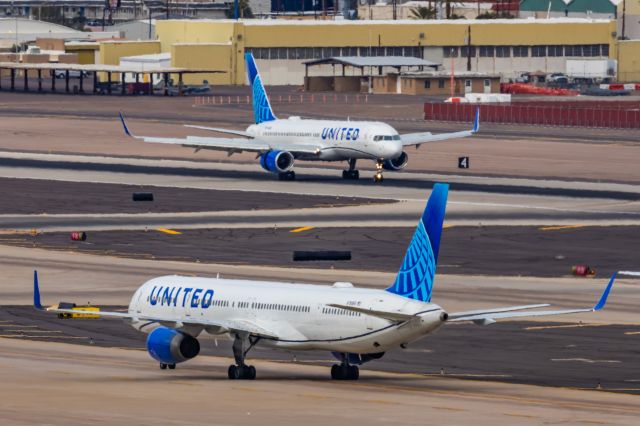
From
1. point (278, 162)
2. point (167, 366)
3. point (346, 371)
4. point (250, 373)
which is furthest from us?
point (278, 162)

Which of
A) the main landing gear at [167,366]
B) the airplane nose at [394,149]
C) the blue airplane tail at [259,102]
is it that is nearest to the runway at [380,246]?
the main landing gear at [167,366]

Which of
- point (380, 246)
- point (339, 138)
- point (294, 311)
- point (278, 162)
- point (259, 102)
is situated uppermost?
point (259, 102)

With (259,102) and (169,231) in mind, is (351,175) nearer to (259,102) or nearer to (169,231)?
(259,102)

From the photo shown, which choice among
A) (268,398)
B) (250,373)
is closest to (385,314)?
(268,398)

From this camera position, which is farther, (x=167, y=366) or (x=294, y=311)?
(x=167, y=366)

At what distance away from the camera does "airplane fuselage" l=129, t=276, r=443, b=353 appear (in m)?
48.9

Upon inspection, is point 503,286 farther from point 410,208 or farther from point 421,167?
A: point 421,167

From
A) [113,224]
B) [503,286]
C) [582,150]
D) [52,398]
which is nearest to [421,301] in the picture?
[52,398]

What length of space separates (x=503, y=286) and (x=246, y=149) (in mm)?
57003

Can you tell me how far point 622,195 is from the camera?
121m

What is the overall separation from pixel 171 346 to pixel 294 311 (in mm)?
4552

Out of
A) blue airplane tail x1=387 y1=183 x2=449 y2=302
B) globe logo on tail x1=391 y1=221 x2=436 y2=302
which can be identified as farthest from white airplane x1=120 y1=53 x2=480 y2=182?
blue airplane tail x1=387 y1=183 x2=449 y2=302

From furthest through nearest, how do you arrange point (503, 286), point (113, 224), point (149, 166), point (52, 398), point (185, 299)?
point (149, 166) < point (113, 224) < point (503, 286) < point (185, 299) < point (52, 398)

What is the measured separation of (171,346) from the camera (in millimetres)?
53281
